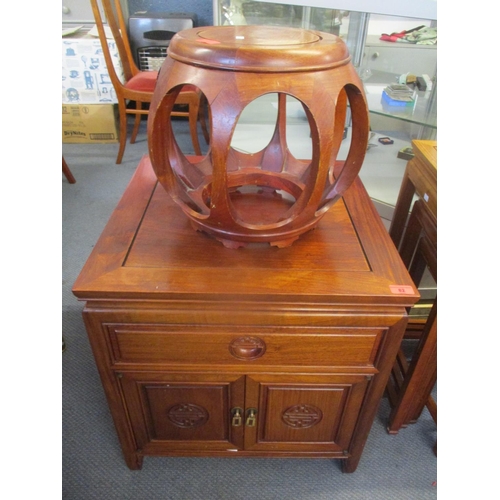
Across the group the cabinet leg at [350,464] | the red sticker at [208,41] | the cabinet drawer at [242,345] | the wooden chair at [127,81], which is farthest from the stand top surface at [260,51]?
the wooden chair at [127,81]

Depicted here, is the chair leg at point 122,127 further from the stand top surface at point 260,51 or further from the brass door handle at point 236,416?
the brass door handle at point 236,416

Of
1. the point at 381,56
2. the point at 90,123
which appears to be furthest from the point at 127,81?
the point at 381,56

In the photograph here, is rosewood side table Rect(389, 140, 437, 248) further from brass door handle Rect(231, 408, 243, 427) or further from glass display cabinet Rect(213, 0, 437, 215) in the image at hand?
brass door handle Rect(231, 408, 243, 427)

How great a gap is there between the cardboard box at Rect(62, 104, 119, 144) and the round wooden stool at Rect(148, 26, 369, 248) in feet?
6.14

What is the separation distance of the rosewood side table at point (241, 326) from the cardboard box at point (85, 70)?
67.1 inches

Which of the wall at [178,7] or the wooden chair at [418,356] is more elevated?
the wall at [178,7]

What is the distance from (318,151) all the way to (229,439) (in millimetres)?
686

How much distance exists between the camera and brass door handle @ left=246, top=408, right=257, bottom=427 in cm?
86

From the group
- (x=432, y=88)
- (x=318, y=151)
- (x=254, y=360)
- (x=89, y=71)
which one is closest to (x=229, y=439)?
(x=254, y=360)

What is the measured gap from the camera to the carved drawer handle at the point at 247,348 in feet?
2.39

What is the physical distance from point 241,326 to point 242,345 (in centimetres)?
5

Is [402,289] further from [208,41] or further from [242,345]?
[208,41]

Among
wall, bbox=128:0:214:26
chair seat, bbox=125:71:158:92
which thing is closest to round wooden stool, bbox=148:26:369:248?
chair seat, bbox=125:71:158:92

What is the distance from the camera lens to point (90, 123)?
2484 millimetres
